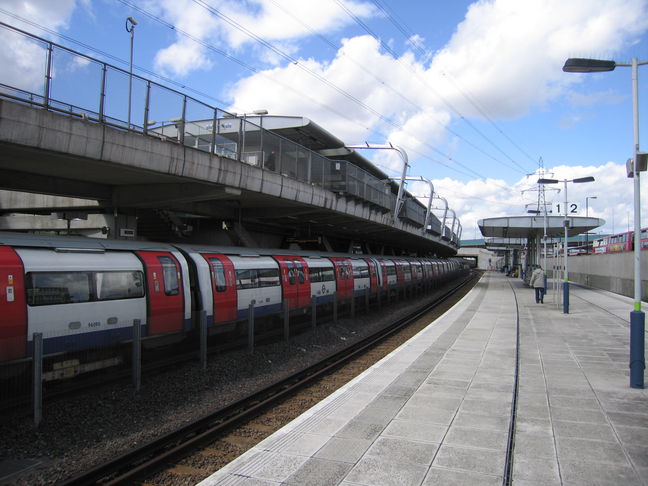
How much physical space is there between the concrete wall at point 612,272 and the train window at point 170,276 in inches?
721

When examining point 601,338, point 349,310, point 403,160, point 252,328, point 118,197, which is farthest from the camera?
point 403,160

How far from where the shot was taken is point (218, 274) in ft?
36.9

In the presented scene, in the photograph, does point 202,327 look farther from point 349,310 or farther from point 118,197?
point 349,310

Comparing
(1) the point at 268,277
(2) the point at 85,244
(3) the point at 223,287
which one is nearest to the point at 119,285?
(2) the point at 85,244

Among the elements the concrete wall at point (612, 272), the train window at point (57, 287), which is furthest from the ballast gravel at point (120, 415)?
the concrete wall at point (612, 272)

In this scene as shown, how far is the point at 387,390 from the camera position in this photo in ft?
25.2

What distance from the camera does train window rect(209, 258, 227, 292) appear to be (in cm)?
1115

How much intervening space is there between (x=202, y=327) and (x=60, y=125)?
15.3 feet

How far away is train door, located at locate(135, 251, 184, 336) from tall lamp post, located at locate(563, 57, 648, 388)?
857 centimetres

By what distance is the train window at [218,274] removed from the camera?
11.1 m

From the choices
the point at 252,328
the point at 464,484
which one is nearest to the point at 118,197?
the point at 252,328

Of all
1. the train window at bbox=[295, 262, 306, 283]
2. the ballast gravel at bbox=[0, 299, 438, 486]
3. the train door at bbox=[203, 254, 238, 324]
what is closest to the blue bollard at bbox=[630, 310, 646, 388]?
the ballast gravel at bbox=[0, 299, 438, 486]

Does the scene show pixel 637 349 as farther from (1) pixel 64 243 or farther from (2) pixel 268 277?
(1) pixel 64 243

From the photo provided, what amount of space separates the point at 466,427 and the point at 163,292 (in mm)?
6528
